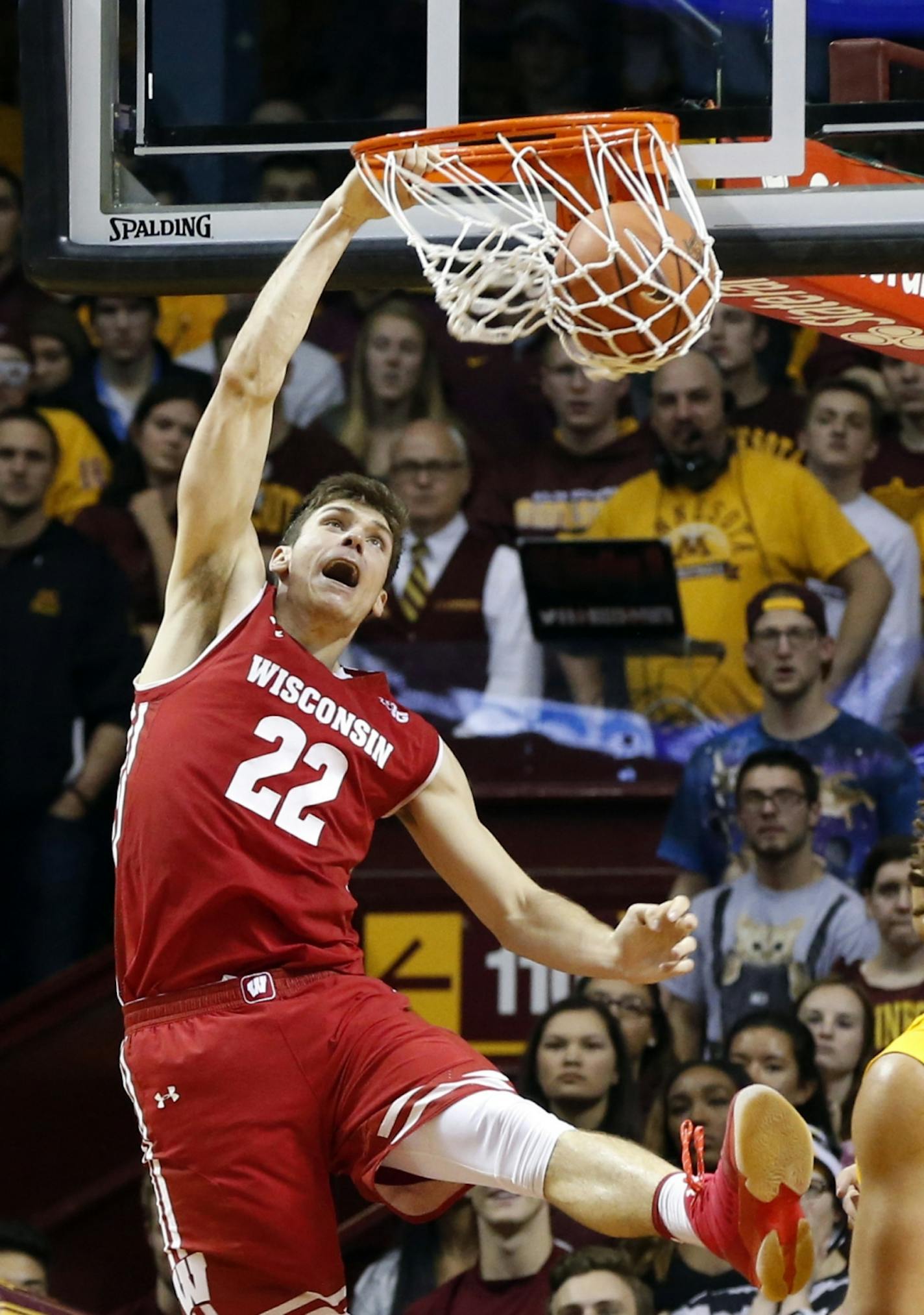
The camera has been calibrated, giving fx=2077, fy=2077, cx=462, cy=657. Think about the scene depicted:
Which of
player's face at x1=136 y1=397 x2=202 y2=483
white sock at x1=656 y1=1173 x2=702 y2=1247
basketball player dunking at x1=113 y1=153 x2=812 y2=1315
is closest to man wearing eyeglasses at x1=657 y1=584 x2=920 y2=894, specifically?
player's face at x1=136 y1=397 x2=202 y2=483

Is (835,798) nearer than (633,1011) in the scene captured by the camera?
No

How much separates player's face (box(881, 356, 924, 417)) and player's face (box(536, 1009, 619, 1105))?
219cm

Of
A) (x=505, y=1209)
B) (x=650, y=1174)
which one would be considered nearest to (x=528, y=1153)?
(x=650, y=1174)

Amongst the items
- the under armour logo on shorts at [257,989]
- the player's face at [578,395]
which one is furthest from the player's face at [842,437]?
the under armour logo on shorts at [257,989]

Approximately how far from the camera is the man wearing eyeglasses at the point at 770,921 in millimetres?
6160

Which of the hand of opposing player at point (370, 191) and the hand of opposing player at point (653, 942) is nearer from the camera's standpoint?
the hand of opposing player at point (653, 942)

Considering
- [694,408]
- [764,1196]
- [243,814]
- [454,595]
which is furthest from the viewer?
[454,595]

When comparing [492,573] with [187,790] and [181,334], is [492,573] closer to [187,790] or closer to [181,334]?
[181,334]

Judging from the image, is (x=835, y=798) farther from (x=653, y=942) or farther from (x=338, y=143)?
(x=338, y=143)

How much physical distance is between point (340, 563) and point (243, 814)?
56cm

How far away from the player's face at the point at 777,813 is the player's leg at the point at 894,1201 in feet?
10.5

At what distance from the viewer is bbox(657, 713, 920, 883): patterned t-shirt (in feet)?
20.7

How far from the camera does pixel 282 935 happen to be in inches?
153

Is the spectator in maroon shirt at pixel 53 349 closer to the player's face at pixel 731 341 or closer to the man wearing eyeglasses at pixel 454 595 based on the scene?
the man wearing eyeglasses at pixel 454 595
